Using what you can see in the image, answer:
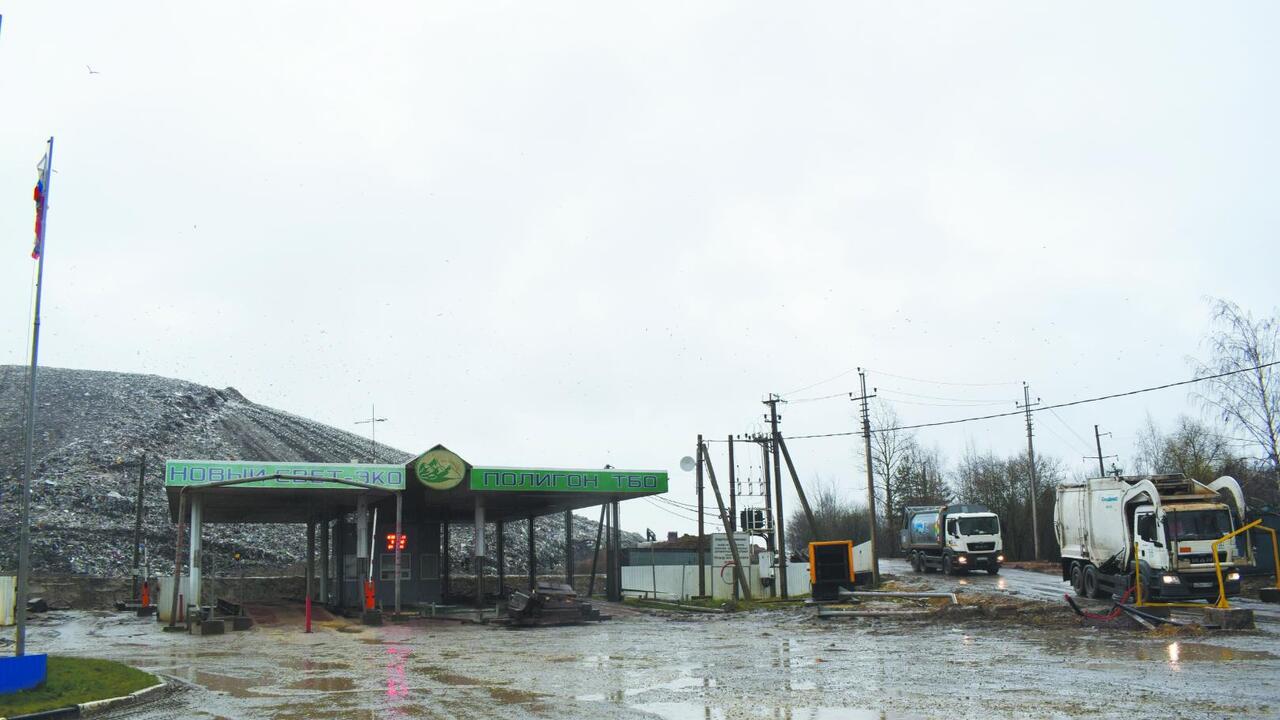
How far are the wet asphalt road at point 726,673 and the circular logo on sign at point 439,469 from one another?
5.49 m

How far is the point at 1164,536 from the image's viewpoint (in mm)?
23125

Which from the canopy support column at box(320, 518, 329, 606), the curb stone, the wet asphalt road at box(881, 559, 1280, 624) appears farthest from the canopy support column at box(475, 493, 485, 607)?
the curb stone

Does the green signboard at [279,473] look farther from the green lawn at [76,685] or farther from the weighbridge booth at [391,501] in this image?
the green lawn at [76,685]

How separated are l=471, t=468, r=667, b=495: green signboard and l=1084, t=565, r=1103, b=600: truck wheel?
13.2 m

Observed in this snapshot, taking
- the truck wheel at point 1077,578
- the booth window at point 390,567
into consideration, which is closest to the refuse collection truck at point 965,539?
the truck wheel at point 1077,578

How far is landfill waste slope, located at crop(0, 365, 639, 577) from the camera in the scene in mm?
59031

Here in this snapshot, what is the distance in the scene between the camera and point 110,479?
69250mm

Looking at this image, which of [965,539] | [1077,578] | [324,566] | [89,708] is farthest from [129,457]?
[89,708]

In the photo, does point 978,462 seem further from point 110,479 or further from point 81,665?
point 81,665

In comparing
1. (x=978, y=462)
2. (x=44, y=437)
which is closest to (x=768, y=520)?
(x=978, y=462)

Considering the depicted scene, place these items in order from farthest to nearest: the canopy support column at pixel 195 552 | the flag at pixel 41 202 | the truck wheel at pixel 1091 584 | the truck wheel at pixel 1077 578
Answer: the truck wheel at pixel 1077 578
the canopy support column at pixel 195 552
the truck wheel at pixel 1091 584
the flag at pixel 41 202

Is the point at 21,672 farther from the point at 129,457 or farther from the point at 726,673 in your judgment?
the point at 129,457

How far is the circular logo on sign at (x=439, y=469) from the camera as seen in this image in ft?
93.1

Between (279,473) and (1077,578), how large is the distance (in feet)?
79.0
